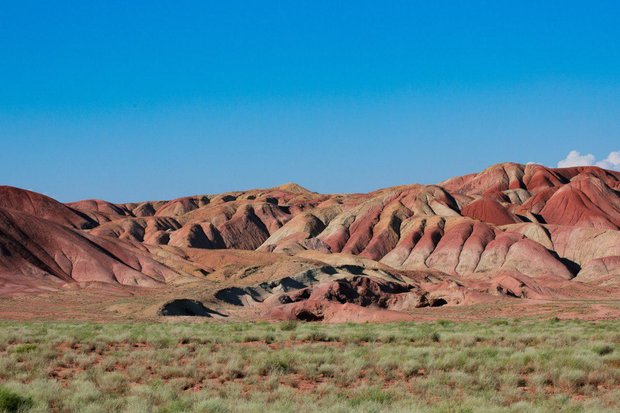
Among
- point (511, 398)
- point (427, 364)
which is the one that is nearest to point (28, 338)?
point (427, 364)

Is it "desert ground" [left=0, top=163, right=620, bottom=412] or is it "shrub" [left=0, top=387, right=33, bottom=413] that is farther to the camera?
"desert ground" [left=0, top=163, right=620, bottom=412]

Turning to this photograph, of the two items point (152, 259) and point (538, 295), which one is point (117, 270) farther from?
point (538, 295)

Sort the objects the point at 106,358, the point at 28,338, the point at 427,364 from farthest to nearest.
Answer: the point at 28,338, the point at 106,358, the point at 427,364

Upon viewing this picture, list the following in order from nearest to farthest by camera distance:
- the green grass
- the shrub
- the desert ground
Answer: the shrub < the green grass < the desert ground

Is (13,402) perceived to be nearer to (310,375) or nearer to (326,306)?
(310,375)

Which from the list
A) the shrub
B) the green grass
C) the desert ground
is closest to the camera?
the shrub

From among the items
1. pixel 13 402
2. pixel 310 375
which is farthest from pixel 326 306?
pixel 13 402

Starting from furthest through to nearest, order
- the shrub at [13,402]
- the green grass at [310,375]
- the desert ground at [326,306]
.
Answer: the desert ground at [326,306] < the green grass at [310,375] < the shrub at [13,402]

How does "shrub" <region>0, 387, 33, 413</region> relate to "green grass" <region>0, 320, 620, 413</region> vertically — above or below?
above

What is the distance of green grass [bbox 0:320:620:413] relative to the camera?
38.3 ft

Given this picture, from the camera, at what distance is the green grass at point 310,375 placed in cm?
1168

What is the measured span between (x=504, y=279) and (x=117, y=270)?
162 ft

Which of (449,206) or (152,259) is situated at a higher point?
(449,206)

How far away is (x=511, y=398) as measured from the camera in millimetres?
12672
